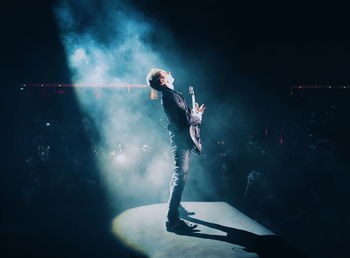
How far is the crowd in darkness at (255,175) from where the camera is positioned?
4.50 meters

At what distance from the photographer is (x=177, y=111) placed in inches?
103

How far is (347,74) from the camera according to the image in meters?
12.0

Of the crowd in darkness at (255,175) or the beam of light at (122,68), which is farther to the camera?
the beam of light at (122,68)

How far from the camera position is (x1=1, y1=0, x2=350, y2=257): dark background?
3402 mm

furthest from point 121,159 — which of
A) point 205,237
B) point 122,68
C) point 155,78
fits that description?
point 205,237

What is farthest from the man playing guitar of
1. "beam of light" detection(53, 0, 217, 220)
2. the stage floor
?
"beam of light" detection(53, 0, 217, 220)

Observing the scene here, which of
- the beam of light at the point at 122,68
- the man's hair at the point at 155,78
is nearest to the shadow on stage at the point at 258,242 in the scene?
the man's hair at the point at 155,78

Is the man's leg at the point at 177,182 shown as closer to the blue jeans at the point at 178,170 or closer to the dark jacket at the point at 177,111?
the blue jeans at the point at 178,170

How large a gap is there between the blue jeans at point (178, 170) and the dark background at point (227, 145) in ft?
2.12

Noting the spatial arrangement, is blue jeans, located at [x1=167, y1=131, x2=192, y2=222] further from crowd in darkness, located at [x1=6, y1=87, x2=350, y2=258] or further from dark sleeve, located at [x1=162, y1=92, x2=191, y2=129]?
crowd in darkness, located at [x1=6, y1=87, x2=350, y2=258]

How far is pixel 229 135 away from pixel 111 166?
4754 mm

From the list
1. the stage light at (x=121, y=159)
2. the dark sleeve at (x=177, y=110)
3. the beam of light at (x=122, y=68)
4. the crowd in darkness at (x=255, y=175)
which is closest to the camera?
the dark sleeve at (x=177, y=110)

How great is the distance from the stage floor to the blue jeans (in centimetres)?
22

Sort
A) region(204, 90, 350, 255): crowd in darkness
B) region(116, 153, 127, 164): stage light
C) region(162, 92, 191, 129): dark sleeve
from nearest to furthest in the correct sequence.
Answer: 1. region(162, 92, 191, 129): dark sleeve
2. region(204, 90, 350, 255): crowd in darkness
3. region(116, 153, 127, 164): stage light
